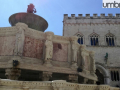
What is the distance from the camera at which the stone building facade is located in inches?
1045

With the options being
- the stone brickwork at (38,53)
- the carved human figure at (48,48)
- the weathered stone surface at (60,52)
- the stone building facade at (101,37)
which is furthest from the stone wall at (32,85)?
the stone building facade at (101,37)

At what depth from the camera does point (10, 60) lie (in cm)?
644

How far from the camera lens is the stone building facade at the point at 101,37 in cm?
2655

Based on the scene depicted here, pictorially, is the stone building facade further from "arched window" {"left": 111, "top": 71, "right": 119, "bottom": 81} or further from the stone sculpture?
the stone sculpture

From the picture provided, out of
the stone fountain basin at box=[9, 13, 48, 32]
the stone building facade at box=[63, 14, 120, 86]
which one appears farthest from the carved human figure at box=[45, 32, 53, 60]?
the stone building facade at box=[63, 14, 120, 86]

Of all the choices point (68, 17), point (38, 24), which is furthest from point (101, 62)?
point (38, 24)

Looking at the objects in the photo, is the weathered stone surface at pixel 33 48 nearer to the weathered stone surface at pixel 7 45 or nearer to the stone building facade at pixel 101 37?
the weathered stone surface at pixel 7 45

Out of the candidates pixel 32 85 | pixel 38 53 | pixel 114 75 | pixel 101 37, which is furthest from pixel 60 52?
pixel 101 37

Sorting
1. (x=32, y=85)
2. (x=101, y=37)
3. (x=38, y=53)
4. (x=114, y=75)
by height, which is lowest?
(x=114, y=75)

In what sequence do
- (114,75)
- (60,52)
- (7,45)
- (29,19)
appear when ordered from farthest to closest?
(114,75), (29,19), (60,52), (7,45)

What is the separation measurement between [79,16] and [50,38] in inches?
1022

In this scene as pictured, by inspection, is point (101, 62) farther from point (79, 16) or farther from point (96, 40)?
point (79, 16)

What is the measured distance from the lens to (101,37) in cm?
3006

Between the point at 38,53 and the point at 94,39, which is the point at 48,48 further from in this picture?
the point at 94,39
